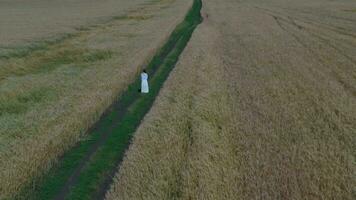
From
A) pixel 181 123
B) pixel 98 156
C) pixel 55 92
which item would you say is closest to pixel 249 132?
pixel 181 123

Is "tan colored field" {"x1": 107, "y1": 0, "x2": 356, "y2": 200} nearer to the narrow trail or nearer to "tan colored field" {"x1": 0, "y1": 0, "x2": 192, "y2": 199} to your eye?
the narrow trail

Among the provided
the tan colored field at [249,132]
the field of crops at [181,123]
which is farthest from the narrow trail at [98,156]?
the tan colored field at [249,132]

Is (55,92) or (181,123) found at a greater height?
(181,123)

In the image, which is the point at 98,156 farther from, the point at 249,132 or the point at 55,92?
the point at 55,92

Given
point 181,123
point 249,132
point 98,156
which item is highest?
point 249,132

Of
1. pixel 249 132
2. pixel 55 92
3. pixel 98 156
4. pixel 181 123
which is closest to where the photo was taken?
pixel 98 156

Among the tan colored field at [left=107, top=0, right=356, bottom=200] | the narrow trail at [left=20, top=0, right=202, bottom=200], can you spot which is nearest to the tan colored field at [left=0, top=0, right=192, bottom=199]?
the narrow trail at [left=20, top=0, right=202, bottom=200]
